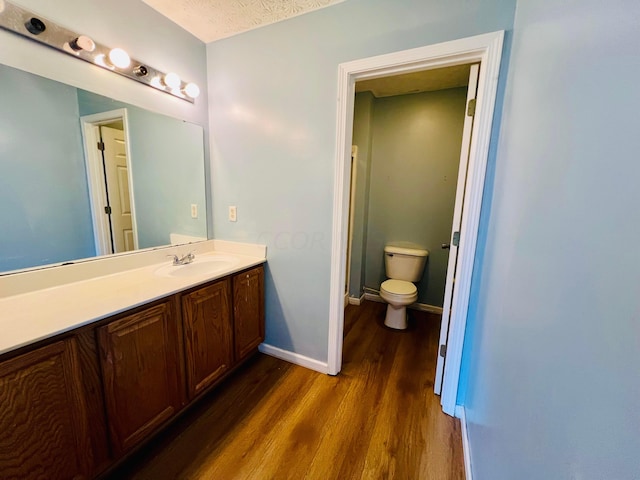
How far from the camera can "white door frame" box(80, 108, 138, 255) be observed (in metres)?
1.36

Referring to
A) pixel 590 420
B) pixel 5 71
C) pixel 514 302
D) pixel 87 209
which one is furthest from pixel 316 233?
pixel 5 71

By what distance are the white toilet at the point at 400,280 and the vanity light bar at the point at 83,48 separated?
232 cm

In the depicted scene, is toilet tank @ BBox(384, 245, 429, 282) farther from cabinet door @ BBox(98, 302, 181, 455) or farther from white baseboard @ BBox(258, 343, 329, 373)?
cabinet door @ BBox(98, 302, 181, 455)

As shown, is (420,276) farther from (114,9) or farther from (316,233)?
(114,9)

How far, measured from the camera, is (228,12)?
1589 mm

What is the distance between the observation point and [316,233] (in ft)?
5.80

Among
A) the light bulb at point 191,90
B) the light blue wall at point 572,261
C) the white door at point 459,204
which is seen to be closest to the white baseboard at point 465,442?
the white door at point 459,204

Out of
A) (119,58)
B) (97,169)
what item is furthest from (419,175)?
(97,169)

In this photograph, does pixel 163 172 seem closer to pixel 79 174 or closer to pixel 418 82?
pixel 79 174

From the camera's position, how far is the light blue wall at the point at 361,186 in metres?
2.70

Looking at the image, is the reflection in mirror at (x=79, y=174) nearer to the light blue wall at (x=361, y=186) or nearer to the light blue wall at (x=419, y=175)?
the light blue wall at (x=361, y=186)

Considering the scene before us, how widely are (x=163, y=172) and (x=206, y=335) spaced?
3.80ft

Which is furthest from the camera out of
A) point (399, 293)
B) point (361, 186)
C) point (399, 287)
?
point (361, 186)

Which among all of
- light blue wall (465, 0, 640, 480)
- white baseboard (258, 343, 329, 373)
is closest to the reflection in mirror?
white baseboard (258, 343, 329, 373)
